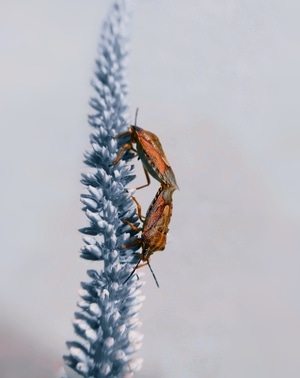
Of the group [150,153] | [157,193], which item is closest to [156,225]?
[157,193]

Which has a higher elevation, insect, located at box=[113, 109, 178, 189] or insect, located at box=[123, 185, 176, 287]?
insect, located at box=[113, 109, 178, 189]

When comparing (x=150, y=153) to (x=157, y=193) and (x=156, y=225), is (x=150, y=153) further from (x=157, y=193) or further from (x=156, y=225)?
(x=156, y=225)

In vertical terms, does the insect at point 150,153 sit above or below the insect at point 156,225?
above

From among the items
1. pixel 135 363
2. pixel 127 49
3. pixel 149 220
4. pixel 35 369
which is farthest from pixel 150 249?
pixel 35 369
